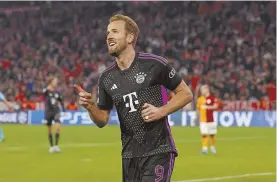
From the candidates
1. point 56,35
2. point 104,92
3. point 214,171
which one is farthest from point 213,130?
point 56,35

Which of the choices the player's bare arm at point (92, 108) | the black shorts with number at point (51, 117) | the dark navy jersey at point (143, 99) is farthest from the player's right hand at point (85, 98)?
the black shorts with number at point (51, 117)

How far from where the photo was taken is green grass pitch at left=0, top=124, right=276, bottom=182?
13.4 metres

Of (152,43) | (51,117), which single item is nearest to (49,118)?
(51,117)

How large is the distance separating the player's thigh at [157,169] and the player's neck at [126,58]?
0.92m

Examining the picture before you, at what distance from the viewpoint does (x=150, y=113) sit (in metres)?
5.83

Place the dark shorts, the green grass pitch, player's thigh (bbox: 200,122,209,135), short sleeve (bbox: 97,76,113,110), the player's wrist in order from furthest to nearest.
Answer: player's thigh (bbox: 200,122,209,135)
the green grass pitch
short sleeve (bbox: 97,76,113,110)
the dark shorts
the player's wrist

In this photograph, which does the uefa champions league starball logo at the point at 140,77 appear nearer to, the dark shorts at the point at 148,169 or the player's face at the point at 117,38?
the player's face at the point at 117,38

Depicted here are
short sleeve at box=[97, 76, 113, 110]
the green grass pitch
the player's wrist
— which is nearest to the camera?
the player's wrist

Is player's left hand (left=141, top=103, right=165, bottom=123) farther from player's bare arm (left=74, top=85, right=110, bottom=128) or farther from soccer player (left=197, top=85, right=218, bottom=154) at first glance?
soccer player (left=197, top=85, right=218, bottom=154)

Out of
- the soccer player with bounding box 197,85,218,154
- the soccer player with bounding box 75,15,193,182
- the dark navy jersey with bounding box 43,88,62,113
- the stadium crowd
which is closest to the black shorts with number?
the dark navy jersey with bounding box 43,88,62,113

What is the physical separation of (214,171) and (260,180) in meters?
1.63

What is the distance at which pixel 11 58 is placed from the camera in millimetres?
43562

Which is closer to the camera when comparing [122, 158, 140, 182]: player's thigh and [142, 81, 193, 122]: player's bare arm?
[142, 81, 193, 122]: player's bare arm

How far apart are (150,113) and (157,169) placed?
0.59 meters
